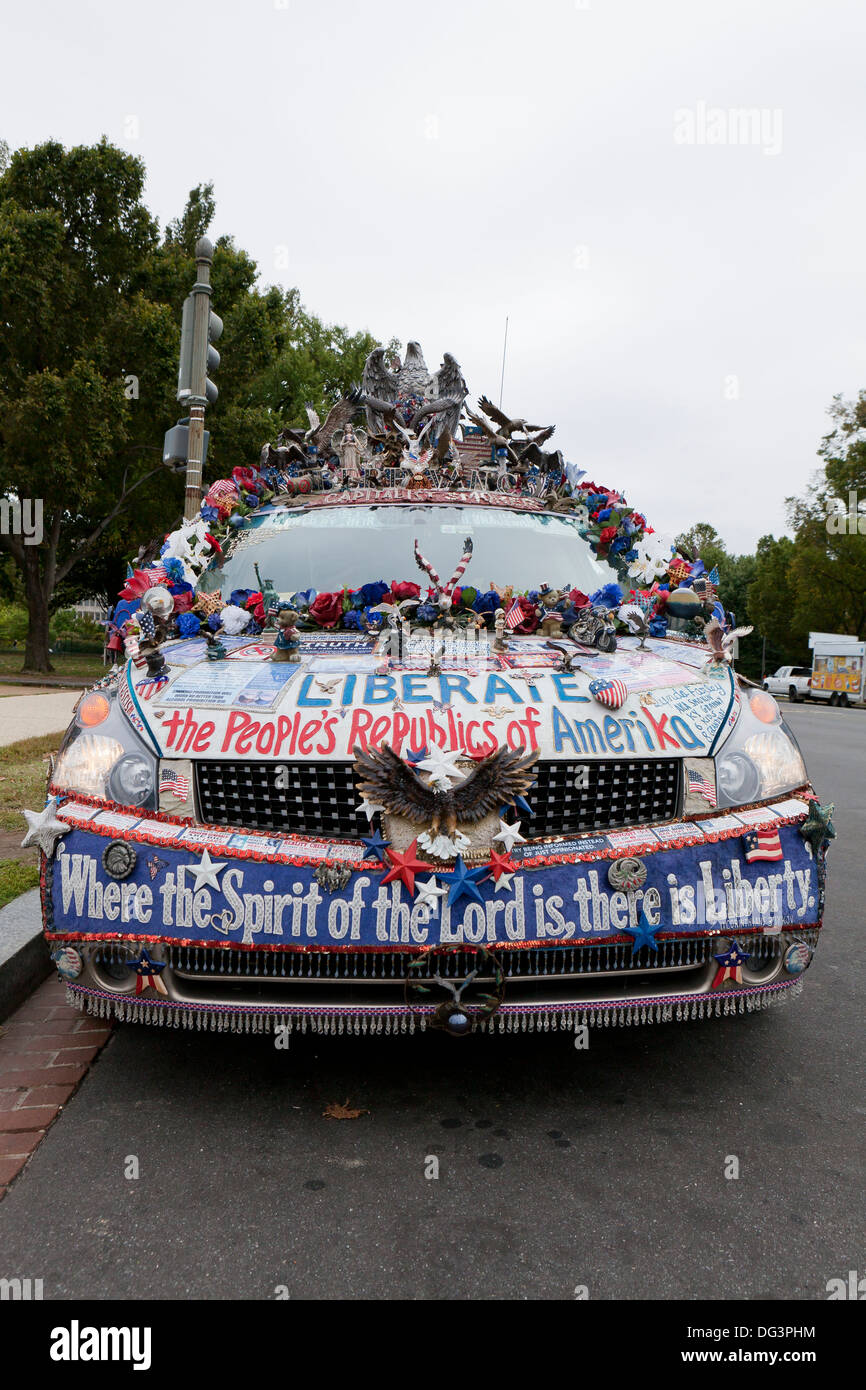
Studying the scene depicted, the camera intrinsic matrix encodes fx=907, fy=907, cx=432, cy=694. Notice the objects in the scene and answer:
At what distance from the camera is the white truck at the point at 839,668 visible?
3628 centimetres

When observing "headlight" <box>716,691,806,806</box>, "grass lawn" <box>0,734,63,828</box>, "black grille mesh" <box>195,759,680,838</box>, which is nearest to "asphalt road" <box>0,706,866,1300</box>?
"black grille mesh" <box>195,759,680,838</box>

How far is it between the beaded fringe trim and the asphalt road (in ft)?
1.07

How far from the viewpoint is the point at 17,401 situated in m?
18.9

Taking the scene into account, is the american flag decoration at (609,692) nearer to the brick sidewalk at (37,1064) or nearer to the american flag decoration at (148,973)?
the american flag decoration at (148,973)

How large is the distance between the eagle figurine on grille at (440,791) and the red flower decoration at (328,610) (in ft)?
3.53

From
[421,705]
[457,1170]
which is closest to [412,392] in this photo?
[421,705]

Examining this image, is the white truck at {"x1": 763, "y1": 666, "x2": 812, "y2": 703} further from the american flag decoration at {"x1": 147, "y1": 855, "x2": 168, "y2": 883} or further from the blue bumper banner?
the american flag decoration at {"x1": 147, "y1": 855, "x2": 168, "y2": 883}

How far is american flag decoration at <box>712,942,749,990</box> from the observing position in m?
2.58

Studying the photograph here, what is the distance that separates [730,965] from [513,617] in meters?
1.56

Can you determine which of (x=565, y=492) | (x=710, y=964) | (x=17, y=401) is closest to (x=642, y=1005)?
(x=710, y=964)

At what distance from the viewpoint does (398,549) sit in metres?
4.15

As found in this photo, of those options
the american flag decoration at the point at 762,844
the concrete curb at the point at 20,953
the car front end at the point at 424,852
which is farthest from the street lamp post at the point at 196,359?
the american flag decoration at the point at 762,844

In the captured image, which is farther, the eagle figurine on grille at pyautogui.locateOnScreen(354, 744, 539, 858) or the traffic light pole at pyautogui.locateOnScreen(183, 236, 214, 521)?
the traffic light pole at pyautogui.locateOnScreen(183, 236, 214, 521)

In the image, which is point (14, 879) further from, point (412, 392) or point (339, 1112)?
point (412, 392)
